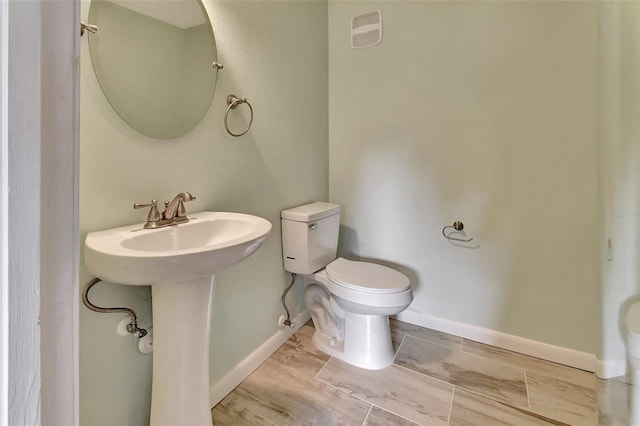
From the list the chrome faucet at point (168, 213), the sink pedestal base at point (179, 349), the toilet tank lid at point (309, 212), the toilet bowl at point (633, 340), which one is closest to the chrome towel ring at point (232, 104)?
the chrome faucet at point (168, 213)

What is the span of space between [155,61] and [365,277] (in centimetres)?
131

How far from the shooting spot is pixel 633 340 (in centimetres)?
74

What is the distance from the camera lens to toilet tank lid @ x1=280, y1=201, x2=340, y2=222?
5.25 feet

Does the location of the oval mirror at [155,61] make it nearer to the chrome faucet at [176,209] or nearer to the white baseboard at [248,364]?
the chrome faucet at [176,209]

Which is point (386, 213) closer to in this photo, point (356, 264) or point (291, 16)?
point (356, 264)

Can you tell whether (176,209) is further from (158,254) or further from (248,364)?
(248,364)

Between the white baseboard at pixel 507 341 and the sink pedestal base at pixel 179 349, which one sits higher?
the sink pedestal base at pixel 179 349

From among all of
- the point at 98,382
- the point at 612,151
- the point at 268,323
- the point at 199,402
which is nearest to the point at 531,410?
the point at 612,151

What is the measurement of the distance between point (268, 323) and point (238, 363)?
0.83ft

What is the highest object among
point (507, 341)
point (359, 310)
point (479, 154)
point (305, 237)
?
point (479, 154)

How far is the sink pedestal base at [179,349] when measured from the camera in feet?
3.07

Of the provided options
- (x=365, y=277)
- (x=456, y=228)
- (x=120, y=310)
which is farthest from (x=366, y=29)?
(x=120, y=310)

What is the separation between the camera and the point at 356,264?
5.76 ft

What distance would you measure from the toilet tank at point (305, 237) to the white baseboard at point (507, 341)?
0.77m
